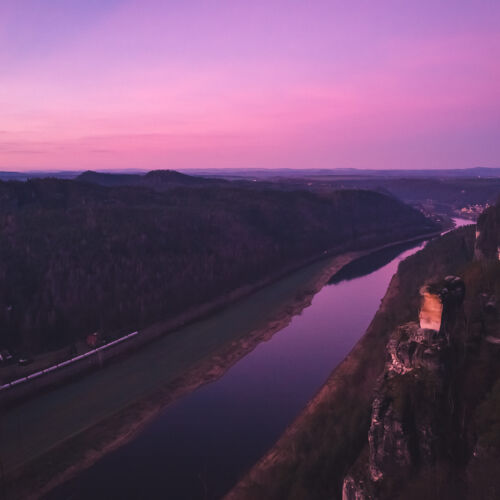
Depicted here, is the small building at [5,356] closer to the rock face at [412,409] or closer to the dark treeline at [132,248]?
the dark treeline at [132,248]

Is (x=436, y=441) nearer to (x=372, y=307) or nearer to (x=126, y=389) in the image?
(x=126, y=389)

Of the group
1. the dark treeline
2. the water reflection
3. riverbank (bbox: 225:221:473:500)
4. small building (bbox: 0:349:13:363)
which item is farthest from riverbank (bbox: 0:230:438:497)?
riverbank (bbox: 225:221:473:500)

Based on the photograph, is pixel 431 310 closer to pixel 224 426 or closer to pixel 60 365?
pixel 224 426

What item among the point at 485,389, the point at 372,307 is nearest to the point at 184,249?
the point at 372,307

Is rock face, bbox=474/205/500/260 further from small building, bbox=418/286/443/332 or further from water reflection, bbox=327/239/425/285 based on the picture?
small building, bbox=418/286/443/332

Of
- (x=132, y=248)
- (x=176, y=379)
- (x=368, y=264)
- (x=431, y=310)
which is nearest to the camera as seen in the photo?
(x=431, y=310)

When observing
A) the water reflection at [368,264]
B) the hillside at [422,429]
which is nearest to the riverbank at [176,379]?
the water reflection at [368,264]

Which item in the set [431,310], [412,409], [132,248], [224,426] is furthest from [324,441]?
[132,248]
